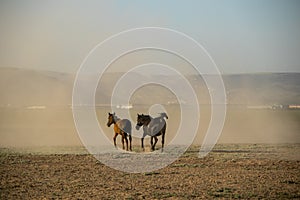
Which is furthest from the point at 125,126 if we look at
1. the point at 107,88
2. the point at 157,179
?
the point at 107,88

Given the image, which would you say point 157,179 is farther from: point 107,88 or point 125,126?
point 107,88

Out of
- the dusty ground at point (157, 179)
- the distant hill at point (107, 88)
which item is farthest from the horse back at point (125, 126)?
the distant hill at point (107, 88)

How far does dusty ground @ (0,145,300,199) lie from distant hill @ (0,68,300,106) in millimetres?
91719

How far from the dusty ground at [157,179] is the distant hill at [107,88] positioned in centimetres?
9172

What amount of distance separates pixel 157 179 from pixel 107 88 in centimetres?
13425

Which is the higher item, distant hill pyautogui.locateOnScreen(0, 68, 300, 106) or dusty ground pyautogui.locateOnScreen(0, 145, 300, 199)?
distant hill pyautogui.locateOnScreen(0, 68, 300, 106)

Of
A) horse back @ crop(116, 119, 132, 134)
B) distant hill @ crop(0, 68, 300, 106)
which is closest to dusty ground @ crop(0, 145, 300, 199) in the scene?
horse back @ crop(116, 119, 132, 134)

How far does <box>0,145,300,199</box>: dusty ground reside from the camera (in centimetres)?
1485

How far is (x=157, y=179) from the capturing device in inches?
677

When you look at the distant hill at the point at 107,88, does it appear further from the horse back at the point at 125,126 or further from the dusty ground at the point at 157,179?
the dusty ground at the point at 157,179

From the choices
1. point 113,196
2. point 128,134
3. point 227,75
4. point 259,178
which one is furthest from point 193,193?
point 227,75

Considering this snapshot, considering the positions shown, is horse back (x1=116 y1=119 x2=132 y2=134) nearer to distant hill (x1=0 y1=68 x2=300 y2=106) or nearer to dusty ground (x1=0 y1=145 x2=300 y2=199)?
dusty ground (x1=0 y1=145 x2=300 y2=199)

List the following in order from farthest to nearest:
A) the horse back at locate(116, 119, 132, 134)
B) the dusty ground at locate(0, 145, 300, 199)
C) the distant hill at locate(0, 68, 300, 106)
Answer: the distant hill at locate(0, 68, 300, 106) < the horse back at locate(116, 119, 132, 134) < the dusty ground at locate(0, 145, 300, 199)

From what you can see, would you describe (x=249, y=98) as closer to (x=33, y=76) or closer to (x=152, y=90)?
(x=152, y=90)
